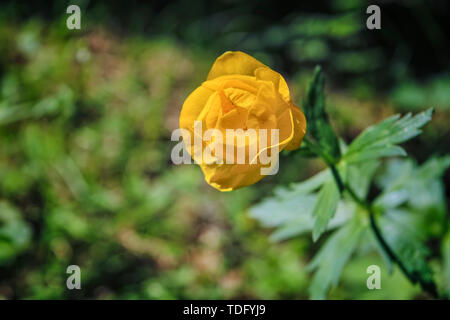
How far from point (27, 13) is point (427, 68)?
2.89 meters

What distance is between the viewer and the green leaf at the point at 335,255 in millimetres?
1406

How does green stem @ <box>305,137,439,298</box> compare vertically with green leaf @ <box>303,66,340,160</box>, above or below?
below

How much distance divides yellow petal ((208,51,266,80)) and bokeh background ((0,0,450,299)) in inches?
50.1

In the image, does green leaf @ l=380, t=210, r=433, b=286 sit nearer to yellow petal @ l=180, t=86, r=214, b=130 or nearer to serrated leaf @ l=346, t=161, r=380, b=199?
serrated leaf @ l=346, t=161, r=380, b=199

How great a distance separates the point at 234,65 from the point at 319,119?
43cm

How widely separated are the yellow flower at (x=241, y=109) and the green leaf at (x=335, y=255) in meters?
0.64

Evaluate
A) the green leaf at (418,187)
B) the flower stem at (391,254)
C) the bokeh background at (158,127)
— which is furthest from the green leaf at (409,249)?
the bokeh background at (158,127)

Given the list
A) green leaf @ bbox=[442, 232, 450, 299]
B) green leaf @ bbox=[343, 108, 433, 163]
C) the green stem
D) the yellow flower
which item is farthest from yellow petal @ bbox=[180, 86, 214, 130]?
green leaf @ bbox=[442, 232, 450, 299]

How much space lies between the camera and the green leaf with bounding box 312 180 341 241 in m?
1.11

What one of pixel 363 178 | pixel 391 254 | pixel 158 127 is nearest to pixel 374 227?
pixel 391 254

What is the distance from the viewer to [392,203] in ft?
5.12

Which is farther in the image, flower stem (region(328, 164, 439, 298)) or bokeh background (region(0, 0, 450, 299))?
bokeh background (region(0, 0, 450, 299))
